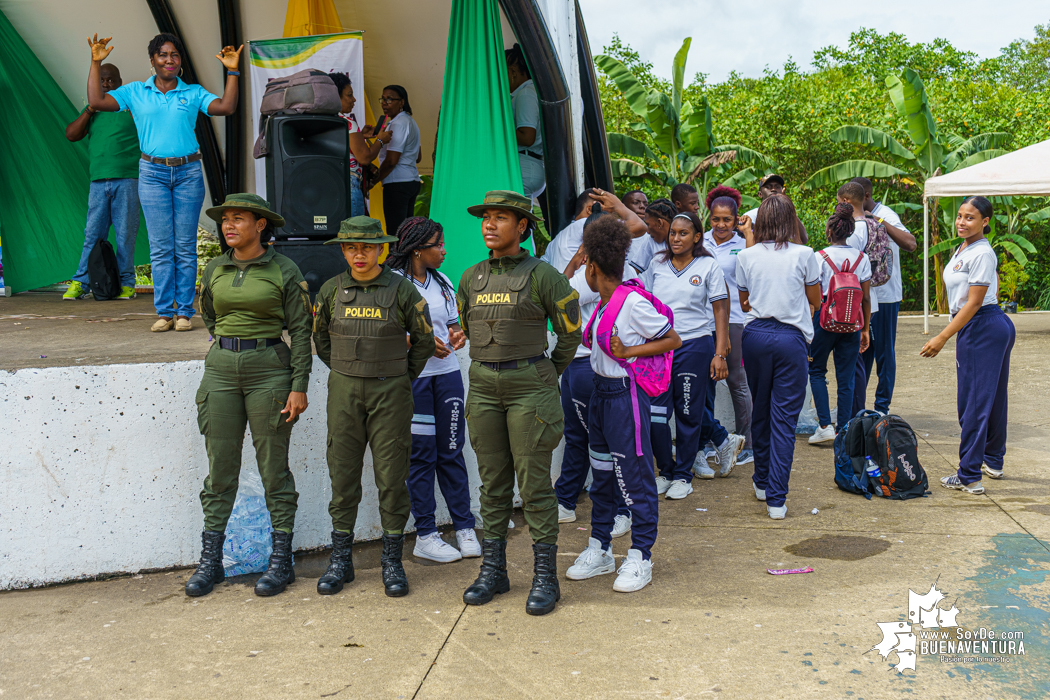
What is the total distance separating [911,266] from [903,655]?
19.8 meters

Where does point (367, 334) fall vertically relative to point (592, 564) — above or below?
above

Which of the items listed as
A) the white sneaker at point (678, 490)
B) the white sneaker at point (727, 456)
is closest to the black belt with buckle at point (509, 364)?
the white sneaker at point (678, 490)

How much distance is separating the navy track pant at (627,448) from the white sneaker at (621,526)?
2.68 ft

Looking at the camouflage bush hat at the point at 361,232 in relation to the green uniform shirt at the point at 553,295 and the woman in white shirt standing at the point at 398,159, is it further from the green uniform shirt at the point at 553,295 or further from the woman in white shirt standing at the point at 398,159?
the woman in white shirt standing at the point at 398,159

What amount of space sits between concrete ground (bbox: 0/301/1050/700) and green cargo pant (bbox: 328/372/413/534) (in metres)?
0.41

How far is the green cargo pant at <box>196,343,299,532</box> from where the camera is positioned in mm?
4137

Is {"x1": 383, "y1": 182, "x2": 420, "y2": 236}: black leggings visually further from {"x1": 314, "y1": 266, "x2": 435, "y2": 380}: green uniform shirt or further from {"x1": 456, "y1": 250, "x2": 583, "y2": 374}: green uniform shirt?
{"x1": 456, "y1": 250, "x2": 583, "y2": 374}: green uniform shirt

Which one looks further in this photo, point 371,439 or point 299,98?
point 299,98

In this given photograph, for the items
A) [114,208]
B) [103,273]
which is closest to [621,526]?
[114,208]

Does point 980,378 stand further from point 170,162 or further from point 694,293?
point 170,162

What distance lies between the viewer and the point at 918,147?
16906 mm

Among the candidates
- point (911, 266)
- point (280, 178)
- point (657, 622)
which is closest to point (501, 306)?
point (657, 622)

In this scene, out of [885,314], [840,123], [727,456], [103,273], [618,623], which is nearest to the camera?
[618,623]

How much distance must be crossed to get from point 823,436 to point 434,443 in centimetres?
384
